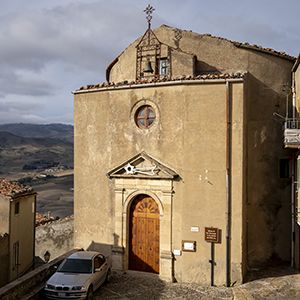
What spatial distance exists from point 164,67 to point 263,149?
590cm

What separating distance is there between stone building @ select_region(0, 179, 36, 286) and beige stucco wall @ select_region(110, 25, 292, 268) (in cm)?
1098

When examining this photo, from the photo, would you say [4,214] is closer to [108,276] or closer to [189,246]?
[108,276]

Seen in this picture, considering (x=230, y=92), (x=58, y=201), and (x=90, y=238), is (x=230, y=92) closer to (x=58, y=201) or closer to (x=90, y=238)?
(x=90, y=238)

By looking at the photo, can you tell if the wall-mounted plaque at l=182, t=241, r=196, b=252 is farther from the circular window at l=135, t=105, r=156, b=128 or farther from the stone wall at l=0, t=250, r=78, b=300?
the stone wall at l=0, t=250, r=78, b=300

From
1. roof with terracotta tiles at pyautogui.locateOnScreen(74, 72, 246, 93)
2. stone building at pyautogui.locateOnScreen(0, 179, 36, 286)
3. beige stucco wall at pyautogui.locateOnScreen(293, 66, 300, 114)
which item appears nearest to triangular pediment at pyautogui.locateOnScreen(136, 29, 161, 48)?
roof with terracotta tiles at pyautogui.locateOnScreen(74, 72, 246, 93)

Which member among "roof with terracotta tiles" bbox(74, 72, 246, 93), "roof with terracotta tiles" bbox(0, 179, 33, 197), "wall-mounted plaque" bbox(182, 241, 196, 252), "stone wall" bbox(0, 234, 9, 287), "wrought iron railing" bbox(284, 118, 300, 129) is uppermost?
"roof with terracotta tiles" bbox(74, 72, 246, 93)

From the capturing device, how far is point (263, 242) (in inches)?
667

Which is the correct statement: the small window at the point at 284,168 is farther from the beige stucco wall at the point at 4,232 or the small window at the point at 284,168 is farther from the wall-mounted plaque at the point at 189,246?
the beige stucco wall at the point at 4,232

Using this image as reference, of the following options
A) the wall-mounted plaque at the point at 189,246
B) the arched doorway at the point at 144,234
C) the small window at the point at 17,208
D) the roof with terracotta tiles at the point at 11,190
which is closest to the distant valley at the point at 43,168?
the roof with terracotta tiles at the point at 11,190

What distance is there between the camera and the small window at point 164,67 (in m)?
18.4

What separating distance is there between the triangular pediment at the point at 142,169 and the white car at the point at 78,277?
3530mm

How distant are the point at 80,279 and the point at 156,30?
12.2 metres

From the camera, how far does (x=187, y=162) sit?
15391 millimetres

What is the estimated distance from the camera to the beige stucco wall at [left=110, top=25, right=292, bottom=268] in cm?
1686
